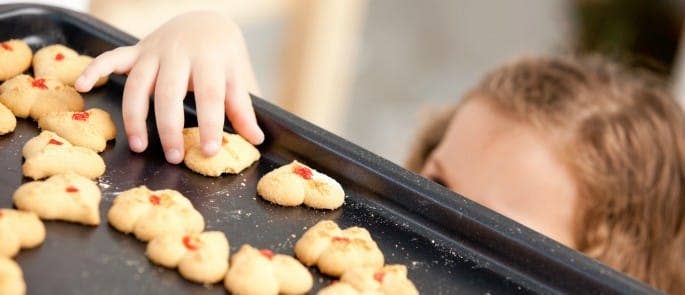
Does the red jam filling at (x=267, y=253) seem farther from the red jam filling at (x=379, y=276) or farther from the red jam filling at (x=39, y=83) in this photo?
the red jam filling at (x=39, y=83)

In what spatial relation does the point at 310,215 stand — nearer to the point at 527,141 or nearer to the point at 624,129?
the point at 527,141

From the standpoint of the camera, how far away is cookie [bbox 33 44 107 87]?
0.91 metres

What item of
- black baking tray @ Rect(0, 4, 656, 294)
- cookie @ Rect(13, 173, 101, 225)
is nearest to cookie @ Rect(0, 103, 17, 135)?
black baking tray @ Rect(0, 4, 656, 294)

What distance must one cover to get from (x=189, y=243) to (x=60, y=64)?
A: 0.34 m

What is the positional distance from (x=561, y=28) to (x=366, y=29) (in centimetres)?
74

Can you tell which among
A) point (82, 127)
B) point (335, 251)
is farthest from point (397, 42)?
point (335, 251)

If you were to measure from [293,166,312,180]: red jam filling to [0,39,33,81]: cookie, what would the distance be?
320 millimetres

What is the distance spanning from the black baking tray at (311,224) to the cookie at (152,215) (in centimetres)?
1

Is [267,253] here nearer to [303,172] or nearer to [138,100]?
[303,172]

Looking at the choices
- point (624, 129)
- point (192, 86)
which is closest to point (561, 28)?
point (624, 129)

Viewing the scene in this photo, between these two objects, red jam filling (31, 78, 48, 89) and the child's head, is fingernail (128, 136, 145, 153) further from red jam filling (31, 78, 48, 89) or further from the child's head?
the child's head

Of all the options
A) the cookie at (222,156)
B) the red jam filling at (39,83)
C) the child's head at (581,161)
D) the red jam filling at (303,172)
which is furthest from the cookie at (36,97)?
the child's head at (581,161)

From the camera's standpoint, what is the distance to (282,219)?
77cm

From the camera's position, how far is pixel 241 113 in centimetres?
88
